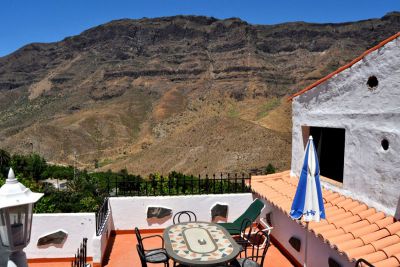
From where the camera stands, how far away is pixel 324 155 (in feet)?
25.0

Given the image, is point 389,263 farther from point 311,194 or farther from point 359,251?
point 311,194

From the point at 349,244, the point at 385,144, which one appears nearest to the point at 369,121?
the point at 385,144

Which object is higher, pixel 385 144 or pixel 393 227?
pixel 385 144

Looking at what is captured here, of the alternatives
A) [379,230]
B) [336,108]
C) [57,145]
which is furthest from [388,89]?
[57,145]

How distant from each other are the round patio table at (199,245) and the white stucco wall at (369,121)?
2.45 meters

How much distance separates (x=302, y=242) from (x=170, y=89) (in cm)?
8224

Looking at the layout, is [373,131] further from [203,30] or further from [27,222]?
[203,30]

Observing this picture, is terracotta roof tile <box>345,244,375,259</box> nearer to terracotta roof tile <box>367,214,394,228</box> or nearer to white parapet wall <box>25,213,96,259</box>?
terracotta roof tile <box>367,214,394,228</box>

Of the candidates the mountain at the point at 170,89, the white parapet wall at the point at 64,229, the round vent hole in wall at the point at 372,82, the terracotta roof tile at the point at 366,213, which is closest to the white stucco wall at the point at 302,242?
the terracotta roof tile at the point at 366,213

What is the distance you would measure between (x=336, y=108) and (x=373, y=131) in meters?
1.12

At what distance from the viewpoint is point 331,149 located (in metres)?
7.41

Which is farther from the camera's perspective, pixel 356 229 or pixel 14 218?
pixel 356 229

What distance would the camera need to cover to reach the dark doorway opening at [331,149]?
23.2 ft

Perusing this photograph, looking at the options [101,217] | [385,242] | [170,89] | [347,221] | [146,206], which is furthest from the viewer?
[170,89]
